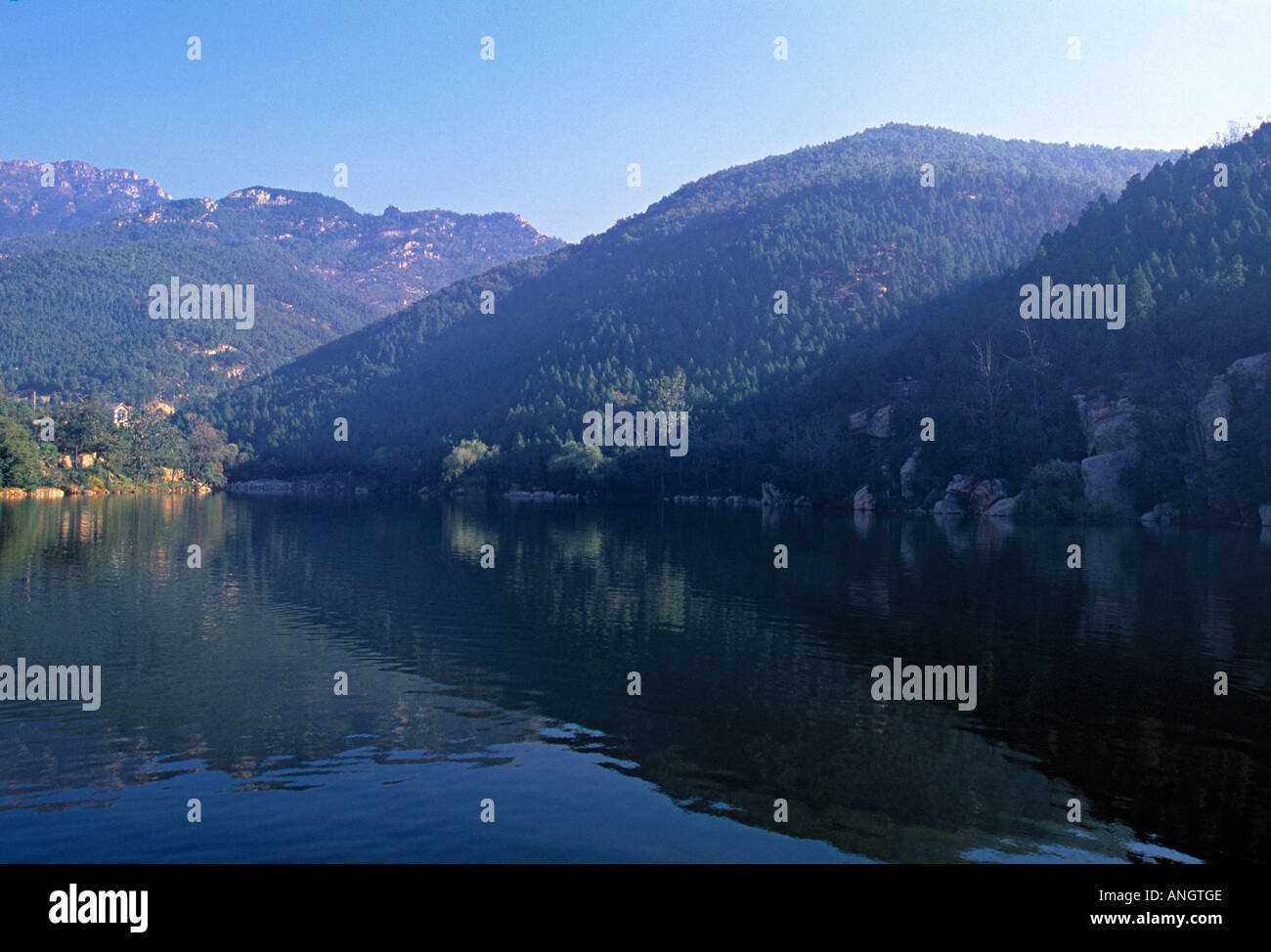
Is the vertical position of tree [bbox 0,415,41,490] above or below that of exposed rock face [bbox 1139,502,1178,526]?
above

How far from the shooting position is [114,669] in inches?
938

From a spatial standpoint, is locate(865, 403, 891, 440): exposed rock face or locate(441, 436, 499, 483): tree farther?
locate(441, 436, 499, 483): tree

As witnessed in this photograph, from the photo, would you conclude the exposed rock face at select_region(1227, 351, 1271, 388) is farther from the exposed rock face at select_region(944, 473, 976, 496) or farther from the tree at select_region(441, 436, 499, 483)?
the tree at select_region(441, 436, 499, 483)

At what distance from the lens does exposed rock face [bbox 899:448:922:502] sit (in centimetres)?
11475

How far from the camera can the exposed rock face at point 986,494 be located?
105000mm

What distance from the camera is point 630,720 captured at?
20.2 meters

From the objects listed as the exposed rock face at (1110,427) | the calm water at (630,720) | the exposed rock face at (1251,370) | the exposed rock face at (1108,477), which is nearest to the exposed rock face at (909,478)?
the exposed rock face at (1110,427)

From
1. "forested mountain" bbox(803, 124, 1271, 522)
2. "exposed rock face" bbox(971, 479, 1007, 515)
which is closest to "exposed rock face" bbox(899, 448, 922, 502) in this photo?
"forested mountain" bbox(803, 124, 1271, 522)

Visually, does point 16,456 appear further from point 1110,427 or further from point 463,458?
point 1110,427

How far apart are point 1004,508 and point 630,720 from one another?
297 ft

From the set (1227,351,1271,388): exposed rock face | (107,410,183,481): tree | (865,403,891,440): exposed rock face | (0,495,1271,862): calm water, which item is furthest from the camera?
(107,410,183,481): tree

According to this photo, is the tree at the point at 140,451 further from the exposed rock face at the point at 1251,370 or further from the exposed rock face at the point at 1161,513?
the exposed rock face at the point at 1251,370

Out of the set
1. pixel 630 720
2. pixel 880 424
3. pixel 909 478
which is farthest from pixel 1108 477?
pixel 630 720

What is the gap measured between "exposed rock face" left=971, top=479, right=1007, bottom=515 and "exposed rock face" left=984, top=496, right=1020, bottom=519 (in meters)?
1.20
